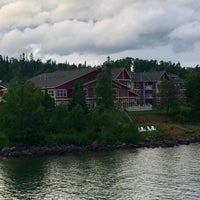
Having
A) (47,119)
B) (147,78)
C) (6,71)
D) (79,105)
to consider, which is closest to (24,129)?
(47,119)

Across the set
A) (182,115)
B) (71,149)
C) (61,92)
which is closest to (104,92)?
(61,92)

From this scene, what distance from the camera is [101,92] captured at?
78.2 metres

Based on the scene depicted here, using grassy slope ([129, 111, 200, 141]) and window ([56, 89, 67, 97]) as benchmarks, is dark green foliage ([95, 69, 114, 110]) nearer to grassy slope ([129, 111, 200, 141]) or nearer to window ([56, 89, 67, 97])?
grassy slope ([129, 111, 200, 141])

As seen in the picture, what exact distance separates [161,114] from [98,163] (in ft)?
117

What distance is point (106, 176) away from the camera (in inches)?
1702

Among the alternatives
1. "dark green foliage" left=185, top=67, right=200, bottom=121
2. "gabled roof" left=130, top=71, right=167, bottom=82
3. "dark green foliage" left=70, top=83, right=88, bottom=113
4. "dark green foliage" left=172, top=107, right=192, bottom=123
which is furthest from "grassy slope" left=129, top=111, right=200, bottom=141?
"gabled roof" left=130, top=71, right=167, bottom=82

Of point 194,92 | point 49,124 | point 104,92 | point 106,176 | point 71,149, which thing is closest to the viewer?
point 106,176

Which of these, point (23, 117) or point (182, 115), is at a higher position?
point (23, 117)

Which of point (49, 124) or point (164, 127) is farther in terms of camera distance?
point (164, 127)

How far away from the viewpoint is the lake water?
36.3 metres

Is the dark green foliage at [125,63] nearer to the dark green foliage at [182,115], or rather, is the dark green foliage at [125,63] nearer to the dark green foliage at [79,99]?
the dark green foliage at [182,115]

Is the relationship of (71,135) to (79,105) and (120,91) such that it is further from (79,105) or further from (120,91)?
(120,91)

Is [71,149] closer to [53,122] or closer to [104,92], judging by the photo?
[53,122]

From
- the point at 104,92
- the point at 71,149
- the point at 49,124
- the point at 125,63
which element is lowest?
the point at 71,149
